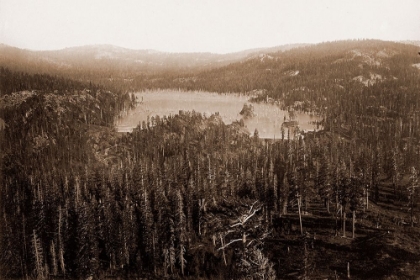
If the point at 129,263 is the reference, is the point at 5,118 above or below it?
above

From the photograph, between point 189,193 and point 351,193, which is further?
point 189,193

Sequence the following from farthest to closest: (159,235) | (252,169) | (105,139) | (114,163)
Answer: (105,139), (114,163), (252,169), (159,235)

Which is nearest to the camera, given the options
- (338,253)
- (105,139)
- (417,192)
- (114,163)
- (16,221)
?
(338,253)

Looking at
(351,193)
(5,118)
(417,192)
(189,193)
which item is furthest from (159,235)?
(5,118)

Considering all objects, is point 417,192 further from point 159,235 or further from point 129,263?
point 129,263

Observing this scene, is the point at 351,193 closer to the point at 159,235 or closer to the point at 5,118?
the point at 159,235

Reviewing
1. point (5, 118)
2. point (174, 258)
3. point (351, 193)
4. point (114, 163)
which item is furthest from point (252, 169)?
point (5, 118)

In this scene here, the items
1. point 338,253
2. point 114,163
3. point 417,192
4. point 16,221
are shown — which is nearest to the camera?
point 338,253

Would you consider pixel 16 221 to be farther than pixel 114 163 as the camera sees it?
No

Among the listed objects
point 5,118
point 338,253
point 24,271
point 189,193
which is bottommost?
point 24,271
